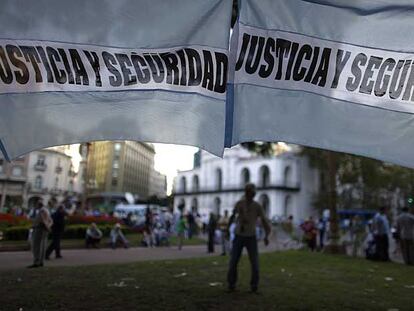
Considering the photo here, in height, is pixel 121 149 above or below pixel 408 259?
above

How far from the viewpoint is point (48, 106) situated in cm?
344

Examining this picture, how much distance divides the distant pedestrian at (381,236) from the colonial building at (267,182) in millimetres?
56177

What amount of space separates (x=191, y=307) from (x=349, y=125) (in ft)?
11.4

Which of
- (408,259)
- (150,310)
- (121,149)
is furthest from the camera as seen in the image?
(121,149)

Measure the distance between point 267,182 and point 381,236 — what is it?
207 feet

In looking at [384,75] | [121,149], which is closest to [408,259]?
[384,75]

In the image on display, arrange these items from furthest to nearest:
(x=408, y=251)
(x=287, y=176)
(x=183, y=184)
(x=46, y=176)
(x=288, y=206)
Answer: (x=183, y=184)
(x=46, y=176)
(x=287, y=176)
(x=288, y=206)
(x=408, y=251)

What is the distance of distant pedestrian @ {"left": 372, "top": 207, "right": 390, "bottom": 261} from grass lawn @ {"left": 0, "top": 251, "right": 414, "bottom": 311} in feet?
11.2

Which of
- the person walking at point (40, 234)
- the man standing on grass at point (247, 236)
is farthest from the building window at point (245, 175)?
the man standing on grass at point (247, 236)

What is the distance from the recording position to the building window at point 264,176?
253 ft

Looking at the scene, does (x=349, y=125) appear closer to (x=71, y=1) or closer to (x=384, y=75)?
(x=384, y=75)

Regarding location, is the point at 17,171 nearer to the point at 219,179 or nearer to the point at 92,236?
the point at 219,179

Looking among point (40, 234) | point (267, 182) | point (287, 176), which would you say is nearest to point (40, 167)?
point (267, 182)

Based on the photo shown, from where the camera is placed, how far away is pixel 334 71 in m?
3.82
